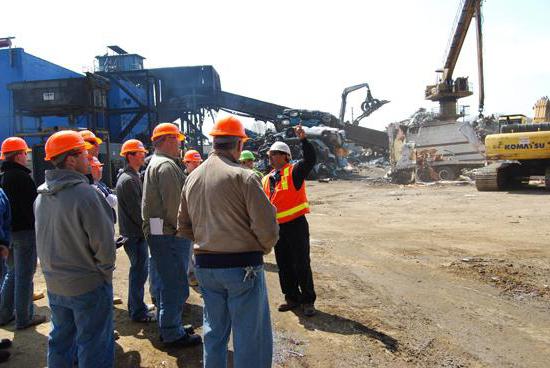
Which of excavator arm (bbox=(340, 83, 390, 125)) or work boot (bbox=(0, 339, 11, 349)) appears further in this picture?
excavator arm (bbox=(340, 83, 390, 125))

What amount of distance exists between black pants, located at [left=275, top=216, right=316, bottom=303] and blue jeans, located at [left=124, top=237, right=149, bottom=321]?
1.45m

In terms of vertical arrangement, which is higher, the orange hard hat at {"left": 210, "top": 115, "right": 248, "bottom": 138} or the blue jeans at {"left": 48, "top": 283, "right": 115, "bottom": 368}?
the orange hard hat at {"left": 210, "top": 115, "right": 248, "bottom": 138}

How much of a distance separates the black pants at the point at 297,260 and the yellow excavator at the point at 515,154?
39.3 feet

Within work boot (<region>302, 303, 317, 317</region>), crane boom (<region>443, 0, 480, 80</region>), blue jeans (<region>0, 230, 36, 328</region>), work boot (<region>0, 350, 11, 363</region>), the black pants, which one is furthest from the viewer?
crane boom (<region>443, 0, 480, 80</region>)

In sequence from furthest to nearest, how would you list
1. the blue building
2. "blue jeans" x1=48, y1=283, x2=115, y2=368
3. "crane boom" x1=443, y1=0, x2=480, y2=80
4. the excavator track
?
"crane boom" x1=443, y1=0, x2=480, y2=80
the blue building
the excavator track
"blue jeans" x1=48, y1=283, x2=115, y2=368

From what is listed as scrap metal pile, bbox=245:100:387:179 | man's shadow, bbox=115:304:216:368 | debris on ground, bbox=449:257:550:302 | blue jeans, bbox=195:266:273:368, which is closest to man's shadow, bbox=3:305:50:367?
man's shadow, bbox=115:304:216:368

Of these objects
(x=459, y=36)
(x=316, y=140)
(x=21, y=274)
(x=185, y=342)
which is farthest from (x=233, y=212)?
(x=459, y=36)

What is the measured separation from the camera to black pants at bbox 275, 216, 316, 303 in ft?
15.6

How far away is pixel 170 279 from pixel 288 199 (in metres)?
1.50

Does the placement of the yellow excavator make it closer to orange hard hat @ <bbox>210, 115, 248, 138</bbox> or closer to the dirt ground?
the dirt ground

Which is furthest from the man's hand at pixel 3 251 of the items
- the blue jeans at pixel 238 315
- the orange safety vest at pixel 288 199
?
the orange safety vest at pixel 288 199

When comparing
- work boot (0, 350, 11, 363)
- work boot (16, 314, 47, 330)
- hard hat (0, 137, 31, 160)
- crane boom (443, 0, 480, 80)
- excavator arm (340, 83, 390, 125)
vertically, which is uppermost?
crane boom (443, 0, 480, 80)

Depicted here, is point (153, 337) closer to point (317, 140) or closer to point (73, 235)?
point (73, 235)

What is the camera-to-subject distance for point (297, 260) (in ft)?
15.7
